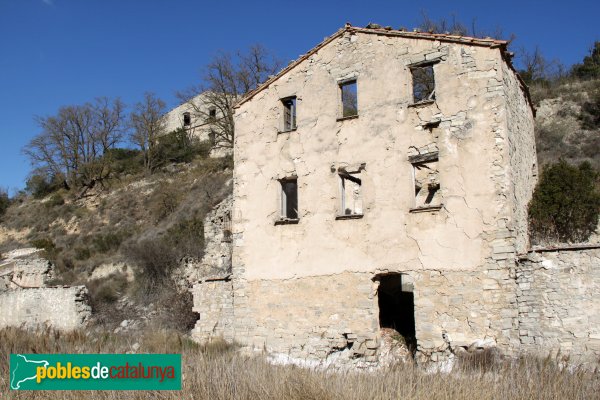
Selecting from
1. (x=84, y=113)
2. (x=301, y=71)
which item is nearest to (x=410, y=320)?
(x=301, y=71)

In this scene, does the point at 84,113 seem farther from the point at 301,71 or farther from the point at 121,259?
the point at 301,71

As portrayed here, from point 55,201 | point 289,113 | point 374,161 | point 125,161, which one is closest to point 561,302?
point 374,161

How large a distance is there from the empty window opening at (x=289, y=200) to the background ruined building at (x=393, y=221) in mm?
116

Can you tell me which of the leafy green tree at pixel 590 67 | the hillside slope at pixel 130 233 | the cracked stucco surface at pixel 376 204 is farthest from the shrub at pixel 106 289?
the leafy green tree at pixel 590 67

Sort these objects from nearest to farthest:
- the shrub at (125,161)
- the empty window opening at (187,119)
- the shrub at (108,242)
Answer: the shrub at (108,242) → the shrub at (125,161) → the empty window opening at (187,119)

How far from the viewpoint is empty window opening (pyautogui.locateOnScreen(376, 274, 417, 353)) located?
1516 centimetres

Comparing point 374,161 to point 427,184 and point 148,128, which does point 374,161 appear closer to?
point 427,184

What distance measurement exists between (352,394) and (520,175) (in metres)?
9.07

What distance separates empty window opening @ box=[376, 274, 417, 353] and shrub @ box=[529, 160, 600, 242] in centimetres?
391

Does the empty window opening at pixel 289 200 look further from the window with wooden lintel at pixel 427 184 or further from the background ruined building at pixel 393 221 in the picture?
the window with wooden lintel at pixel 427 184

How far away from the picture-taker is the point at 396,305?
16188 mm

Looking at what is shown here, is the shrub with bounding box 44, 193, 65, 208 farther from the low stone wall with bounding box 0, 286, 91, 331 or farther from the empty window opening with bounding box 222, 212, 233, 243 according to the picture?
the empty window opening with bounding box 222, 212, 233, 243

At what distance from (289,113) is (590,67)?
1074 inches

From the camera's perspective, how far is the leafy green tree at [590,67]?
34.7 m
